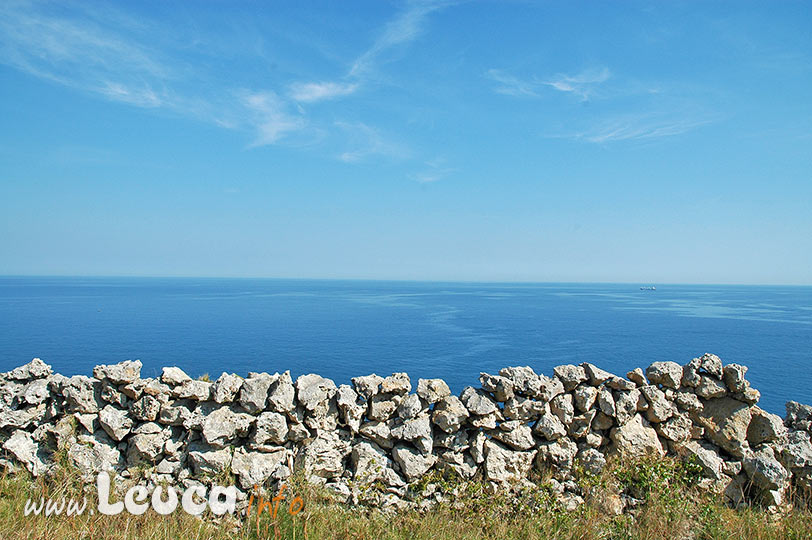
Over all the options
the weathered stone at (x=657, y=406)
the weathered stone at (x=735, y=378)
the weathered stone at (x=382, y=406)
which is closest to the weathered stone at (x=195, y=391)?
the weathered stone at (x=382, y=406)

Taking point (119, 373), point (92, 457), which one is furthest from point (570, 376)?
point (92, 457)

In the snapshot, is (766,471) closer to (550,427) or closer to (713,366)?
(713,366)

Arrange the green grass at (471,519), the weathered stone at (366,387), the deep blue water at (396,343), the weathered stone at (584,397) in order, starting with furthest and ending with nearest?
the deep blue water at (396,343), the weathered stone at (366,387), the weathered stone at (584,397), the green grass at (471,519)

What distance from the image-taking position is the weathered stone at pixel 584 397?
25.4ft

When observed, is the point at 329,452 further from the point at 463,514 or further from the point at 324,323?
the point at 324,323

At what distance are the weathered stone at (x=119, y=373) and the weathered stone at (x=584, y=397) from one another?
24.5 ft

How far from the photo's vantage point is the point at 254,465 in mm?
7293

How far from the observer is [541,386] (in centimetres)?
782

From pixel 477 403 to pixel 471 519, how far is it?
1746 mm

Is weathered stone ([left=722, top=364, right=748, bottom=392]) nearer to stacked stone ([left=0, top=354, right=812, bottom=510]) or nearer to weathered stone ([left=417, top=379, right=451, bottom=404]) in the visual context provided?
stacked stone ([left=0, top=354, right=812, bottom=510])

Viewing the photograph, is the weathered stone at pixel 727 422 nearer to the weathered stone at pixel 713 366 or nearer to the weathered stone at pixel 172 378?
the weathered stone at pixel 713 366

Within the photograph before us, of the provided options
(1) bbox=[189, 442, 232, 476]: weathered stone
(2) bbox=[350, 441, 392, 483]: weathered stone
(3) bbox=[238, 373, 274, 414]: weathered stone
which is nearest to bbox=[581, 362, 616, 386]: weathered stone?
(2) bbox=[350, 441, 392, 483]: weathered stone

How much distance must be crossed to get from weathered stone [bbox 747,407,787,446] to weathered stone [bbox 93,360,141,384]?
34.9 ft

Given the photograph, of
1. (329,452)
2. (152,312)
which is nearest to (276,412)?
(329,452)
